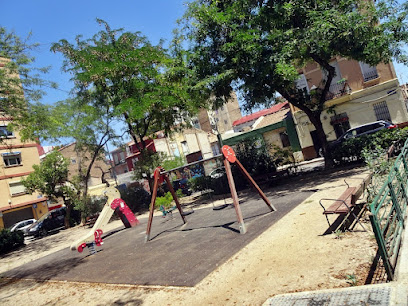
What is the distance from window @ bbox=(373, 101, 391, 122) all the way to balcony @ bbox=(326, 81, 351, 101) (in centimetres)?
219

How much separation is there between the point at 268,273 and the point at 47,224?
73.5 ft

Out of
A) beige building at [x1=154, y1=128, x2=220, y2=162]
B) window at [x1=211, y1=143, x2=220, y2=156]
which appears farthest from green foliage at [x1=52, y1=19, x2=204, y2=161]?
window at [x1=211, y1=143, x2=220, y2=156]

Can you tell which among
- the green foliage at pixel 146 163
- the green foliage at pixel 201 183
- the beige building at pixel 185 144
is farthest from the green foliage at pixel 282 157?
the beige building at pixel 185 144

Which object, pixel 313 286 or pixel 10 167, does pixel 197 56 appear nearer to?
pixel 313 286

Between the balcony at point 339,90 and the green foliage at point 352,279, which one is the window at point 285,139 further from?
the green foliage at point 352,279

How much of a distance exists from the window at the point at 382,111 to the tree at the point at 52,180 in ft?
73.6

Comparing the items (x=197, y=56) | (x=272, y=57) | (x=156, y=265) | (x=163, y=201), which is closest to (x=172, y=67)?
(x=197, y=56)

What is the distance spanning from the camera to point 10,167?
29172mm

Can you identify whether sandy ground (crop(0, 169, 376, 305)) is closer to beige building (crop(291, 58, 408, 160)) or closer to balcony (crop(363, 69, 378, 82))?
beige building (crop(291, 58, 408, 160))

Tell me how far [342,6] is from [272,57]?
3348mm

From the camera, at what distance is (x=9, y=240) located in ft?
57.1

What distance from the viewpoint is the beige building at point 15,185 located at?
28.4 m

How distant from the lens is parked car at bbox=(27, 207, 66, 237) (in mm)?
21828

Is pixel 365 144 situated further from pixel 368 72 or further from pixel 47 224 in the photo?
pixel 47 224
